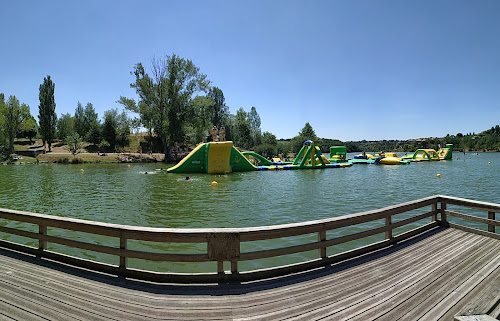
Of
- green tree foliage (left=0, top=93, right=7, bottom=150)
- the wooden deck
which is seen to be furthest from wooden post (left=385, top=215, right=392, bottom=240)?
green tree foliage (left=0, top=93, right=7, bottom=150)

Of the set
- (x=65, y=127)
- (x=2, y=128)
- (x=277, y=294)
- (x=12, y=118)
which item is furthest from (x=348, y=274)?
(x=65, y=127)

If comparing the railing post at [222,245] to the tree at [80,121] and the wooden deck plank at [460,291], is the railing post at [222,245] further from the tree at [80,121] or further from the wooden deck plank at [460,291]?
the tree at [80,121]

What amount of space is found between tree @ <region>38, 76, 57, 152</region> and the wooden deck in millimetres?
65351

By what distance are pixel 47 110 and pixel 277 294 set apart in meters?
70.2

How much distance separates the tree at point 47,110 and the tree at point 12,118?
4.12 metres

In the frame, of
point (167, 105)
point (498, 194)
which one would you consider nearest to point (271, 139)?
point (167, 105)

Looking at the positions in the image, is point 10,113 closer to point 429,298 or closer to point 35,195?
point 35,195

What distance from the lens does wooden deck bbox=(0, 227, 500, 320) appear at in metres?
3.27

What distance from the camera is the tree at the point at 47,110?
57406 millimetres

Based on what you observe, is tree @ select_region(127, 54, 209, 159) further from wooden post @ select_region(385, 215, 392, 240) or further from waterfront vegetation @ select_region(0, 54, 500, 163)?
wooden post @ select_region(385, 215, 392, 240)

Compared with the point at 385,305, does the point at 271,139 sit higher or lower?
higher

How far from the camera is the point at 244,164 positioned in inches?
1363

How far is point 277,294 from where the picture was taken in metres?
3.68

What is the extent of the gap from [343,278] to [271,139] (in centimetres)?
9956
